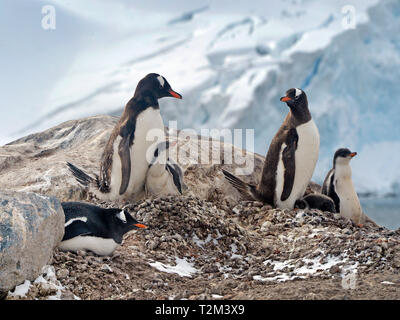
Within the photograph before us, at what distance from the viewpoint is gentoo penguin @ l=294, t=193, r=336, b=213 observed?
5191 mm

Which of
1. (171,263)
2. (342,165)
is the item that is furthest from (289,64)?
(171,263)

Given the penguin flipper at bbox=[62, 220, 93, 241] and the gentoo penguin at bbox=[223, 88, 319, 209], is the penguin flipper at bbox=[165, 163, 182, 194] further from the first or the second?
the penguin flipper at bbox=[62, 220, 93, 241]

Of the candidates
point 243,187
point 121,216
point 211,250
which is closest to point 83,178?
point 243,187

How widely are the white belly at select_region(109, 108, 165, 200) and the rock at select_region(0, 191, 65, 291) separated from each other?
1.91 m

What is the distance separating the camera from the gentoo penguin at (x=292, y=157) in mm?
5215

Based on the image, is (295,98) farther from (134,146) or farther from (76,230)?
(76,230)

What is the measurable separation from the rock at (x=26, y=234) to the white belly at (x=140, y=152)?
1906 mm

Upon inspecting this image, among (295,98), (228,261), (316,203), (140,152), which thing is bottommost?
(228,261)

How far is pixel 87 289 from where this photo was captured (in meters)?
2.72

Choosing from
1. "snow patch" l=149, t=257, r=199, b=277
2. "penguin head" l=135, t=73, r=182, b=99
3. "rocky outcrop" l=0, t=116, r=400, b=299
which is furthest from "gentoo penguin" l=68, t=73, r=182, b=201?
"snow patch" l=149, t=257, r=199, b=277

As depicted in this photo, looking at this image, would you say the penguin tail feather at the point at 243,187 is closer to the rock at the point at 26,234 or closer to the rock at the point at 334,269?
the rock at the point at 334,269

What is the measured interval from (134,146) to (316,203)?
190cm

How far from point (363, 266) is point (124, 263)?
1442 millimetres

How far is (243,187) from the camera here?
5.57 metres
